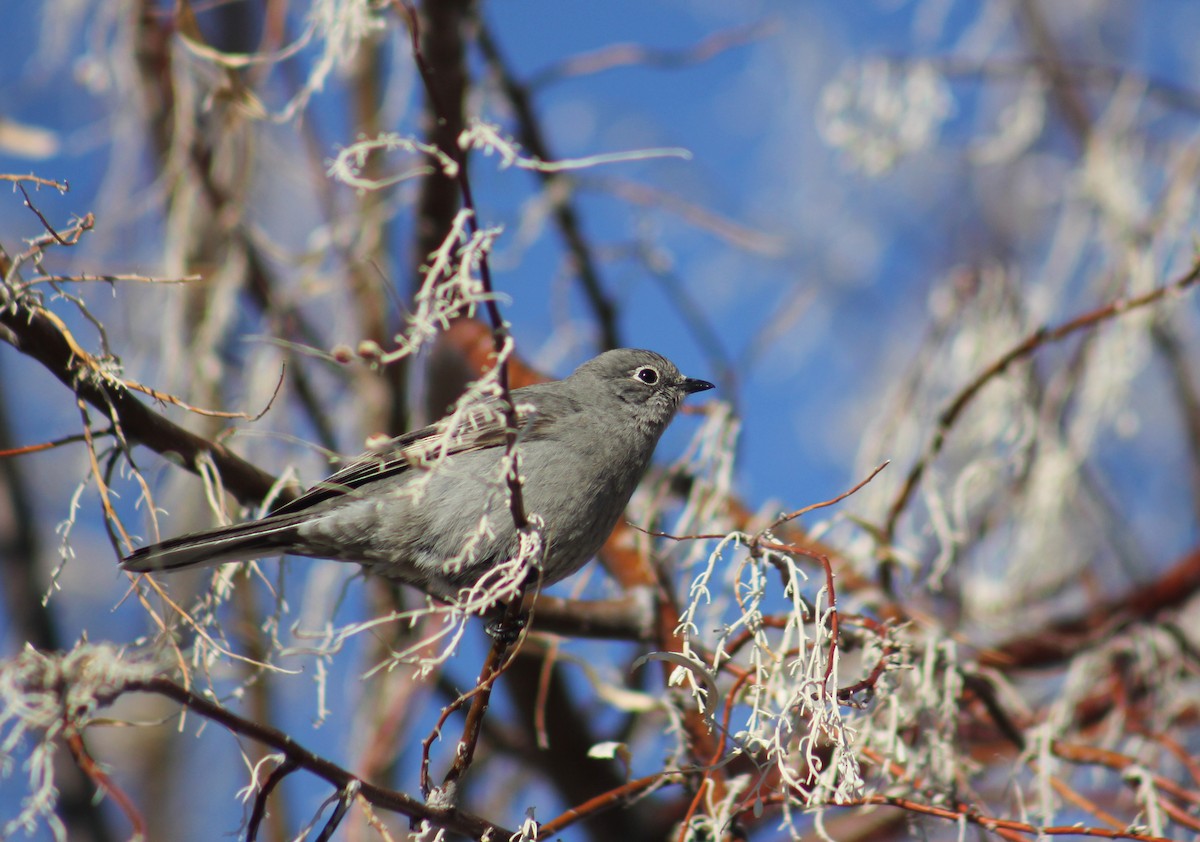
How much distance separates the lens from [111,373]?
2.13 m

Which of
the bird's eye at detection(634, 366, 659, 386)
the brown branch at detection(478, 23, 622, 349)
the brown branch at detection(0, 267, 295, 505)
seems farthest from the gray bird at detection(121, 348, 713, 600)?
the brown branch at detection(478, 23, 622, 349)

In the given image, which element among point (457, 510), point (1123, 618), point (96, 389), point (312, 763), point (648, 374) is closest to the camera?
point (312, 763)

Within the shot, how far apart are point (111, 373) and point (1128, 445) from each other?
6277 millimetres

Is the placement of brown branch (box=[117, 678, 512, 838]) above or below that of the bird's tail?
below

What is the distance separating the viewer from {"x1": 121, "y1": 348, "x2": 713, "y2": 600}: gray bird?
273 cm

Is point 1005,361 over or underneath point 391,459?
over

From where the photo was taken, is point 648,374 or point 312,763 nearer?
point 312,763

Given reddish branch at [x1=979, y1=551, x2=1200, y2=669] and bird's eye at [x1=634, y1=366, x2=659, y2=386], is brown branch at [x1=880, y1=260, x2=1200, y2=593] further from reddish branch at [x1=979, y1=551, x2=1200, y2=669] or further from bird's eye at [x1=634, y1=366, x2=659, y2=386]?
bird's eye at [x1=634, y1=366, x2=659, y2=386]

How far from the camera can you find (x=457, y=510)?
2928 millimetres

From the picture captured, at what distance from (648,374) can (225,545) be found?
5.46 feet

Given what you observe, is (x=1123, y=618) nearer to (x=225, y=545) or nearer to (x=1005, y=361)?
(x=1005, y=361)

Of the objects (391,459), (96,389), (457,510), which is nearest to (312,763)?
(96,389)

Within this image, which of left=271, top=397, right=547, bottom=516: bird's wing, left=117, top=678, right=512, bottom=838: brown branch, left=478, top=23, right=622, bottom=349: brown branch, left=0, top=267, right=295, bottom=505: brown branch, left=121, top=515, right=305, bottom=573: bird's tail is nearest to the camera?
left=117, top=678, right=512, bottom=838: brown branch

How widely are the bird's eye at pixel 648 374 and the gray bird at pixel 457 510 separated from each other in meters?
0.45
